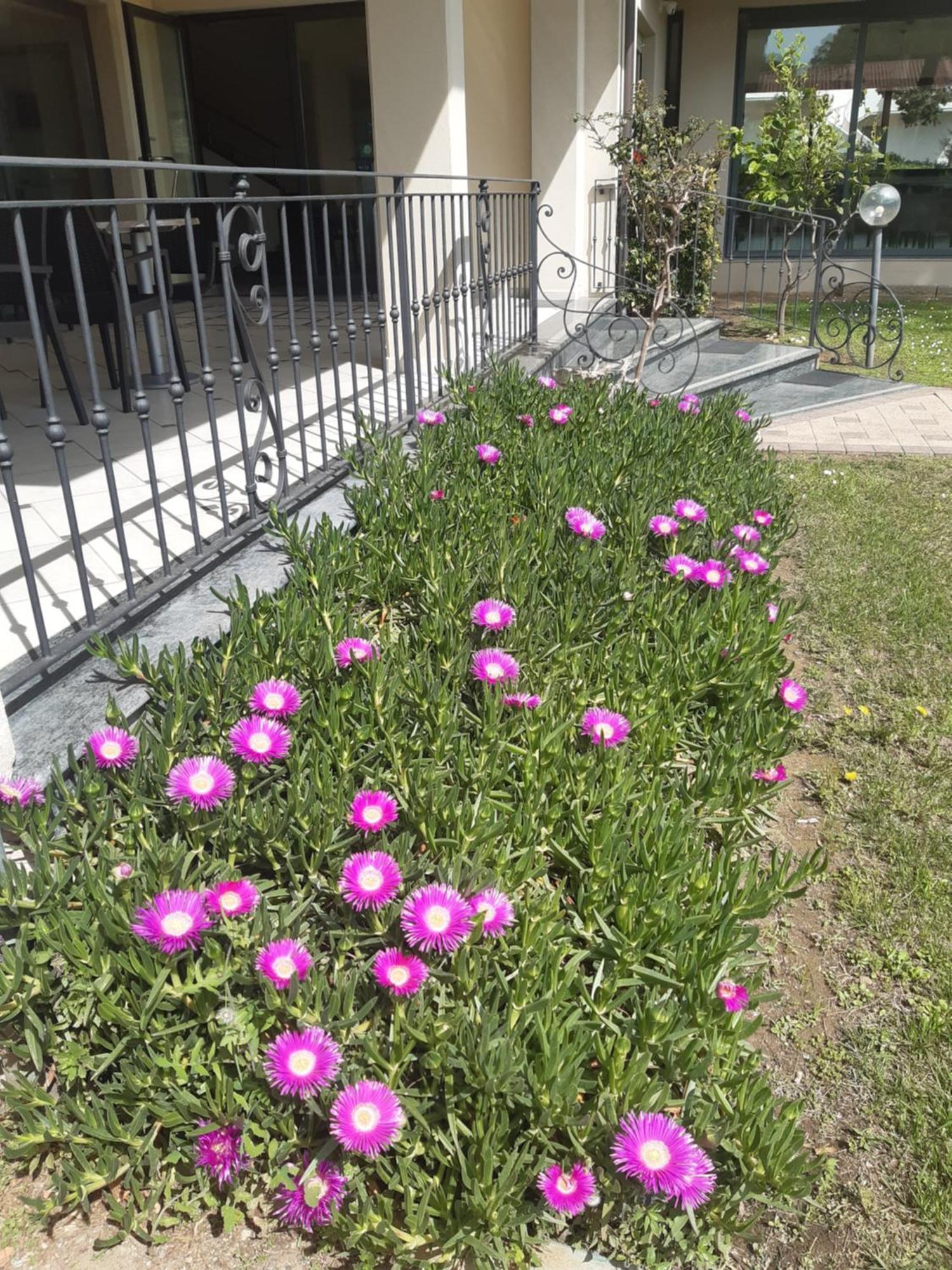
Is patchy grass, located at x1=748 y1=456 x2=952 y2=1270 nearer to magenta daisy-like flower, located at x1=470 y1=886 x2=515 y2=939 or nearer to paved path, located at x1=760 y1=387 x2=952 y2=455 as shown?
magenta daisy-like flower, located at x1=470 y1=886 x2=515 y2=939

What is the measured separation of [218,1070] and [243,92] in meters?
9.81

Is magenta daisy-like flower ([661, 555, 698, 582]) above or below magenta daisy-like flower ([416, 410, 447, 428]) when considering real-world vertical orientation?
below

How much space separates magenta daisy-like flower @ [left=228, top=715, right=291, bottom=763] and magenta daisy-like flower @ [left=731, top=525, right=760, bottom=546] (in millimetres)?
1746

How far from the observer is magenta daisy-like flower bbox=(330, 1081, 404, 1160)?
4.32ft

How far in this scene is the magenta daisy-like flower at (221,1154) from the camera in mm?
1383

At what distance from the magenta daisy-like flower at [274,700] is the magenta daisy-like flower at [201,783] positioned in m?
0.18

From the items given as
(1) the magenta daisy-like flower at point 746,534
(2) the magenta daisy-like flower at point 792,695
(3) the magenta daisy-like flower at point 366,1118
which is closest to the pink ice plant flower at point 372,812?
(3) the magenta daisy-like flower at point 366,1118

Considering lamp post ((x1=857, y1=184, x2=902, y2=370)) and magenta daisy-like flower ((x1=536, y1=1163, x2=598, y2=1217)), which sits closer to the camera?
magenta daisy-like flower ((x1=536, y1=1163, x2=598, y2=1217))

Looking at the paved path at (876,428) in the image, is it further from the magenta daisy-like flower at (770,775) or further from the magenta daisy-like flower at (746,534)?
the magenta daisy-like flower at (770,775)

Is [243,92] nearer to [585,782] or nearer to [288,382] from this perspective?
[288,382]

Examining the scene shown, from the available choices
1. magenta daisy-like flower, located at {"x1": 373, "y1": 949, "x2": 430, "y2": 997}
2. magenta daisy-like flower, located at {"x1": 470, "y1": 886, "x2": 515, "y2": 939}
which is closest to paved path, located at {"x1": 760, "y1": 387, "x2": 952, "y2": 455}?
magenta daisy-like flower, located at {"x1": 470, "y1": 886, "x2": 515, "y2": 939}

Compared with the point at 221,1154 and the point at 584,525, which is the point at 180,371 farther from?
the point at 221,1154

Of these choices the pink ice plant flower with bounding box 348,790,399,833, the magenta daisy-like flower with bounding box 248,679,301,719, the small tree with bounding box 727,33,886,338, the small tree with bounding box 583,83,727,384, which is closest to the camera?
the pink ice plant flower with bounding box 348,790,399,833

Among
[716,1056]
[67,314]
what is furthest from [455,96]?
[716,1056]
